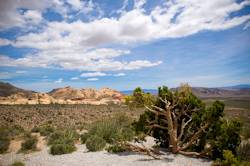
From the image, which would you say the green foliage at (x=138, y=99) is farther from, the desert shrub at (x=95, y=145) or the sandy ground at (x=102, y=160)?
the desert shrub at (x=95, y=145)

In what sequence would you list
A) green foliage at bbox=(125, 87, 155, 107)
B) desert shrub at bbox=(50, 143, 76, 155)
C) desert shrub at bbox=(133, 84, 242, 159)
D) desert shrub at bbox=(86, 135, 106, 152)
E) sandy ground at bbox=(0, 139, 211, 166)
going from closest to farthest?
sandy ground at bbox=(0, 139, 211, 166) → desert shrub at bbox=(133, 84, 242, 159) → green foliage at bbox=(125, 87, 155, 107) → desert shrub at bbox=(50, 143, 76, 155) → desert shrub at bbox=(86, 135, 106, 152)

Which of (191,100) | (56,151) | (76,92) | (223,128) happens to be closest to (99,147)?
(56,151)

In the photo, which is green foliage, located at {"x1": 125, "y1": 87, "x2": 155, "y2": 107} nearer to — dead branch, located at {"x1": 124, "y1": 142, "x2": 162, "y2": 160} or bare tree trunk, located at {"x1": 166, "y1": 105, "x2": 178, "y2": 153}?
bare tree trunk, located at {"x1": 166, "y1": 105, "x2": 178, "y2": 153}

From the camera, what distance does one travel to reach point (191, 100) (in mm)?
13242

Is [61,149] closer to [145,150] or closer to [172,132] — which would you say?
[145,150]

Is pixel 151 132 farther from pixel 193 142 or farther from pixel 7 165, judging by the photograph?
pixel 7 165

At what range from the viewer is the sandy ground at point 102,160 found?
11117 mm

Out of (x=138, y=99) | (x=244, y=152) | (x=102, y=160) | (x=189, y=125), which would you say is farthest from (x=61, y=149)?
(x=244, y=152)

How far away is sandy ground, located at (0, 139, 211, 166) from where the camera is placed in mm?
11117

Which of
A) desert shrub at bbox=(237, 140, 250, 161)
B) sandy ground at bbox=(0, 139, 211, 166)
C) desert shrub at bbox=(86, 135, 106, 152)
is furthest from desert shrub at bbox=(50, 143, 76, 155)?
desert shrub at bbox=(237, 140, 250, 161)

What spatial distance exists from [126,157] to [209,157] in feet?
14.2

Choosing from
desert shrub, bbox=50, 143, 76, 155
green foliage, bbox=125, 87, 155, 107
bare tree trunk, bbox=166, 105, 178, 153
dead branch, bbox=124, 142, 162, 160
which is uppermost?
green foliage, bbox=125, 87, 155, 107

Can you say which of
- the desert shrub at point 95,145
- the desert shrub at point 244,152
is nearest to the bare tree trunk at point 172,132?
the desert shrub at point 244,152

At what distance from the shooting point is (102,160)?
12086mm
